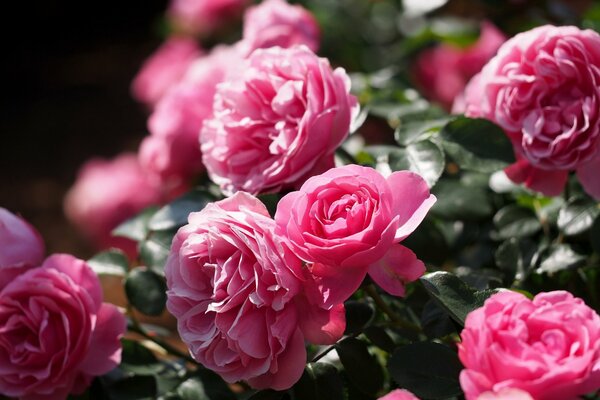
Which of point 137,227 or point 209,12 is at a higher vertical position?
point 137,227

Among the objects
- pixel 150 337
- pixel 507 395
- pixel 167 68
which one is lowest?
pixel 167 68

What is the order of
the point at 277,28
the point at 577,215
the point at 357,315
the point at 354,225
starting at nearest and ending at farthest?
1. the point at 354,225
2. the point at 357,315
3. the point at 577,215
4. the point at 277,28

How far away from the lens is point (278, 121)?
27.8 inches

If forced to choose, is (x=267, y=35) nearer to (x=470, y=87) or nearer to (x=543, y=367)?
(x=470, y=87)

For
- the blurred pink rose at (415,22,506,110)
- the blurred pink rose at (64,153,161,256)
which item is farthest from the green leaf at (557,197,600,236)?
the blurred pink rose at (64,153,161,256)

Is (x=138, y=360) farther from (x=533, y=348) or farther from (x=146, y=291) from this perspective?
(x=533, y=348)

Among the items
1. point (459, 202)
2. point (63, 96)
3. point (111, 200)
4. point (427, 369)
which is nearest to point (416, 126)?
point (459, 202)

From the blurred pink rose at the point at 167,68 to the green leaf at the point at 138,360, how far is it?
3.00 feet

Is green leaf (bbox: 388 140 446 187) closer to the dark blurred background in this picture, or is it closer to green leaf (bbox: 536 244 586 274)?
green leaf (bbox: 536 244 586 274)

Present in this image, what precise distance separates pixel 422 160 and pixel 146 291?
12.0 inches

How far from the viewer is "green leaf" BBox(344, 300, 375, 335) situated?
667 millimetres

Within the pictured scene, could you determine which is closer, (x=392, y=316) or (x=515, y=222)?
(x=392, y=316)

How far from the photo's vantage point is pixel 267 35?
93 cm

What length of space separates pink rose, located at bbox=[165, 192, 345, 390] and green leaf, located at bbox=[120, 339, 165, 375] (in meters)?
0.21
